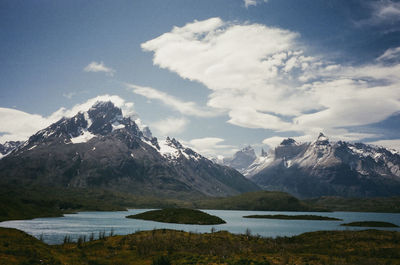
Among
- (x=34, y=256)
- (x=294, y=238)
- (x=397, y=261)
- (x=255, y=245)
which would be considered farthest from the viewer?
(x=294, y=238)

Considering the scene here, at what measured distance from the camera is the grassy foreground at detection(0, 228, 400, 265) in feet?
226

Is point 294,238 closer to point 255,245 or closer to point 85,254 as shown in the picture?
point 255,245

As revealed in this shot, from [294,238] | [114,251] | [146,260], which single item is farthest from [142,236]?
[294,238]

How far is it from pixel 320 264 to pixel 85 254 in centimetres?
5566

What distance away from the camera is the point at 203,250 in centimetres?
8612

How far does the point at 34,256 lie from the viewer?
62.8m

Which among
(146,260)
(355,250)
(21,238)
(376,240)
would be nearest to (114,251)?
(146,260)

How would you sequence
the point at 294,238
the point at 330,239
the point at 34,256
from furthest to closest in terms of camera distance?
the point at 294,238 < the point at 330,239 < the point at 34,256

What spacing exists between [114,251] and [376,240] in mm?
81315

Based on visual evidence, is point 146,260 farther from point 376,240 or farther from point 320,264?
point 376,240

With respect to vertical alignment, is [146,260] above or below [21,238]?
below

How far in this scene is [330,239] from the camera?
358 ft

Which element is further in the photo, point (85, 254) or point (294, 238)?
point (294, 238)

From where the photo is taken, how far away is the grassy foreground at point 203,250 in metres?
68.9
